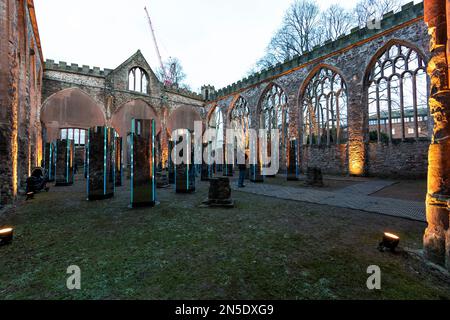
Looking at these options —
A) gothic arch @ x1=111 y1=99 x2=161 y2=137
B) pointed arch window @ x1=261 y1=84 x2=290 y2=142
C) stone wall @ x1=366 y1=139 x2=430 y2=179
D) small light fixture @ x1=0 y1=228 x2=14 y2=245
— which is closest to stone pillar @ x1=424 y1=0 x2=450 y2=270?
small light fixture @ x1=0 y1=228 x2=14 y2=245

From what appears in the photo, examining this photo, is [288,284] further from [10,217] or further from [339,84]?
[339,84]

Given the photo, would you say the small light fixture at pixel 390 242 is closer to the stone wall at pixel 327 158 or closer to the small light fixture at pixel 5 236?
the small light fixture at pixel 5 236

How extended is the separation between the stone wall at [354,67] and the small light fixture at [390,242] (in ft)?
35.6

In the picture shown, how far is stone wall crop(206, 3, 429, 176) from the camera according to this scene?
10.1 meters

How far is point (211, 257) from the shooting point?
2.43m

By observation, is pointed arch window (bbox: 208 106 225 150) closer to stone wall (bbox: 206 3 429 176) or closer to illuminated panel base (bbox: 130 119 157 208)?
stone wall (bbox: 206 3 429 176)

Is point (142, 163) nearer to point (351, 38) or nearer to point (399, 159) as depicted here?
point (399, 159)

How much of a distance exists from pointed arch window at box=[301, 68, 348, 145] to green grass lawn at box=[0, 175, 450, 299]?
36.8 ft

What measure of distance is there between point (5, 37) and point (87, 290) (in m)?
7.96

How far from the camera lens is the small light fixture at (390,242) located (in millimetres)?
2512

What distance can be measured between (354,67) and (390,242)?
532 inches
